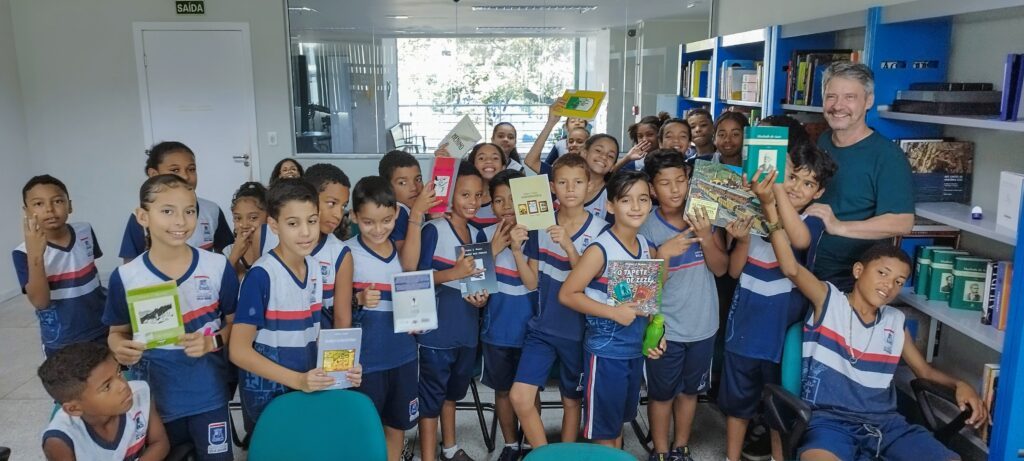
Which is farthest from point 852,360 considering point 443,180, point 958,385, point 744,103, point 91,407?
point 744,103

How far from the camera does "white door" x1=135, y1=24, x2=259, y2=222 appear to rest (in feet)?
19.8

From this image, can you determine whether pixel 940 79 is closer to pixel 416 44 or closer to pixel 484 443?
pixel 484 443

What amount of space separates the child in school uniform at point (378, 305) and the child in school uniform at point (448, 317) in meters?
0.16

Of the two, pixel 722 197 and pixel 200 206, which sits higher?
pixel 722 197

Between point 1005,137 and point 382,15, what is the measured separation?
4.90 meters

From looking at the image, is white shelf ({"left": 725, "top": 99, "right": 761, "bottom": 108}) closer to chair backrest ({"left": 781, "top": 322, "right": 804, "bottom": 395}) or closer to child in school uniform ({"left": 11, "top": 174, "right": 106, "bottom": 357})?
chair backrest ({"left": 781, "top": 322, "right": 804, "bottom": 395})

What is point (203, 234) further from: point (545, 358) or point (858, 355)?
point (858, 355)

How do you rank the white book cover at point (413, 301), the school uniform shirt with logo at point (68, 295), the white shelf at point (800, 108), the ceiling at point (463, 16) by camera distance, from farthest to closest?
the ceiling at point (463, 16)
the white shelf at point (800, 108)
the school uniform shirt with logo at point (68, 295)
the white book cover at point (413, 301)

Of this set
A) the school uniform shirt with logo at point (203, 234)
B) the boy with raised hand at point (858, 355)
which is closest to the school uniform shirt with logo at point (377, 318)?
the school uniform shirt with logo at point (203, 234)

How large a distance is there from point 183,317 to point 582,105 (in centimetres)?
271

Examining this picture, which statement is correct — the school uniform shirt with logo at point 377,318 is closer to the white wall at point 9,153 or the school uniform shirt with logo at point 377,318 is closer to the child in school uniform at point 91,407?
the child in school uniform at point 91,407

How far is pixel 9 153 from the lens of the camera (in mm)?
5762

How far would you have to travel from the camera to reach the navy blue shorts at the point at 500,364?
114 inches

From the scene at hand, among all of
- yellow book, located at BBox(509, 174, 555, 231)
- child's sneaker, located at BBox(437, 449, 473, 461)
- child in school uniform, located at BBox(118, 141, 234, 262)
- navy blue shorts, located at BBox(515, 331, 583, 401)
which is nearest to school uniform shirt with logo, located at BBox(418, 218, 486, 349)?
navy blue shorts, located at BBox(515, 331, 583, 401)
